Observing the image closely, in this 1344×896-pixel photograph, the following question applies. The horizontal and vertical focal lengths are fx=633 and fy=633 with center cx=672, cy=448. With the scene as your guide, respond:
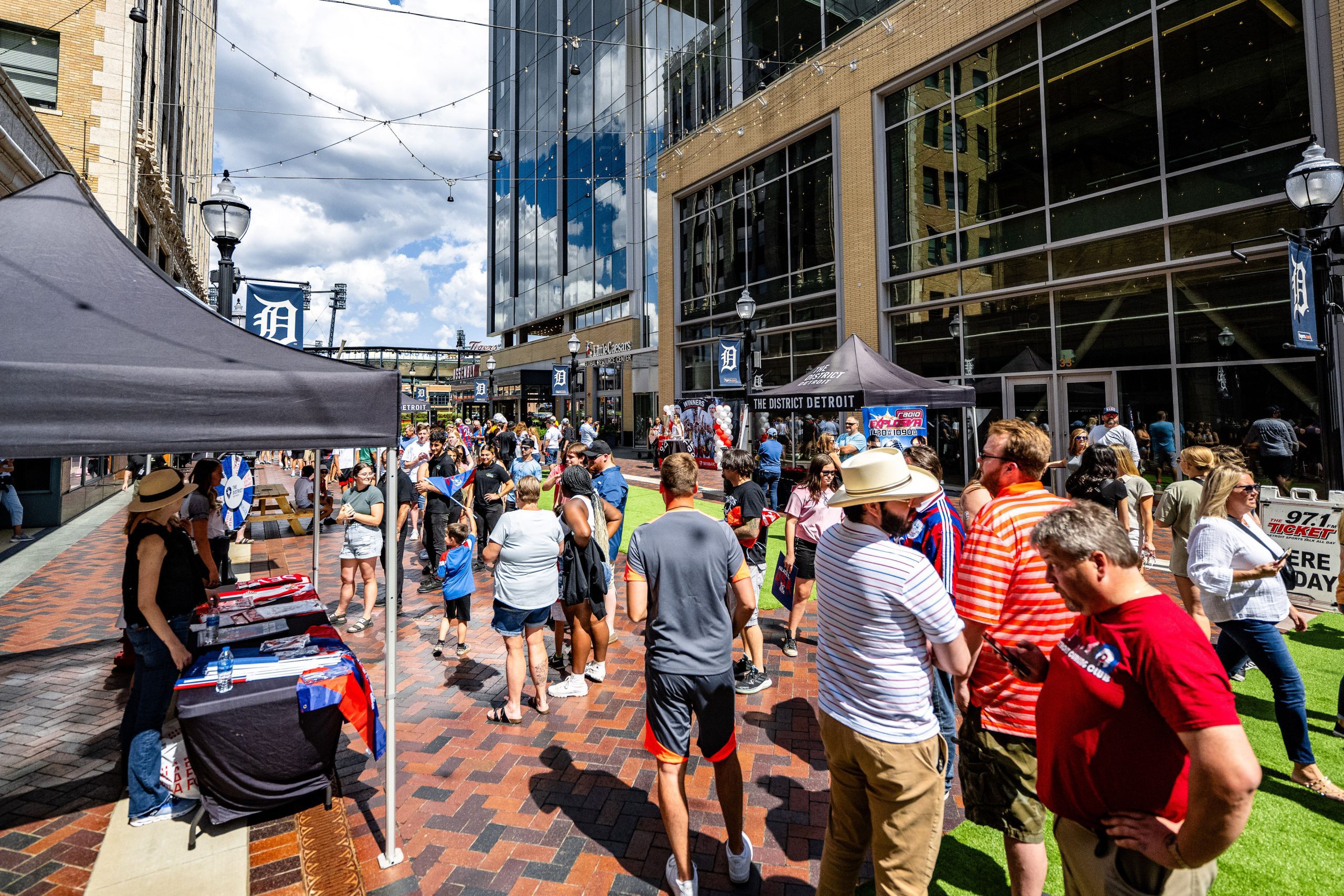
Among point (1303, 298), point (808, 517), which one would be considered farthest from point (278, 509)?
point (1303, 298)

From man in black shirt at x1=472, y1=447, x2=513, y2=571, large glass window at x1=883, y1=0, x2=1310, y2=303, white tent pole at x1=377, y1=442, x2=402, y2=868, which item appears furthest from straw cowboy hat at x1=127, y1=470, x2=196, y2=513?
large glass window at x1=883, y1=0, x2=1310, y2=303

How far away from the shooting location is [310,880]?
10.5 feet

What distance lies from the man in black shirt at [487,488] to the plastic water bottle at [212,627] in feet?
16.0

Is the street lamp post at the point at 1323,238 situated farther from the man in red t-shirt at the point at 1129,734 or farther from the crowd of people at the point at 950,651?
the man in red t-shirt at the point at 1129,734

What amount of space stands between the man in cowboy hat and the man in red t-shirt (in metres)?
0.43

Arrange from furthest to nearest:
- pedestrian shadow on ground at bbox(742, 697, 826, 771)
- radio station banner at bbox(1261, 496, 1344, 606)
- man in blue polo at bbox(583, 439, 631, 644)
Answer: man in blue polo at bbox(583, 439, 631, 644)
radio station banner at bbox(1261, 496, 1344, 606)
pedestrian shadow on ground at bbox(742, 697, 826, 771)

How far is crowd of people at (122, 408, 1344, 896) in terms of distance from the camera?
174cm

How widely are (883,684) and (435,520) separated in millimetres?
7291

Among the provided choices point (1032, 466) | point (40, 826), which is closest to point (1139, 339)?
point (1032, 466)

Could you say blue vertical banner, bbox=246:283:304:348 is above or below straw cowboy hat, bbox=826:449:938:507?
above

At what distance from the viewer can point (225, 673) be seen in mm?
3492

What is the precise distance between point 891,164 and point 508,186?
41.1 meters

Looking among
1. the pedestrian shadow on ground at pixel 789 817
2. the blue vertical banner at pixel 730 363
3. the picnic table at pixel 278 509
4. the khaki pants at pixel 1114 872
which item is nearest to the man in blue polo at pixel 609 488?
the pedestrian shadow on ground at pixel 789 817

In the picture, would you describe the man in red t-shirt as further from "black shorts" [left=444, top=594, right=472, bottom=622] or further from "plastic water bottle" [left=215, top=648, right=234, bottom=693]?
"black shorts" [left=444, top=594, right=472, bottom=622]
